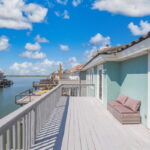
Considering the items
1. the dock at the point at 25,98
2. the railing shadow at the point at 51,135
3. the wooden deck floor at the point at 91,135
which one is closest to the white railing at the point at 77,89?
the dock at the point at 25,98

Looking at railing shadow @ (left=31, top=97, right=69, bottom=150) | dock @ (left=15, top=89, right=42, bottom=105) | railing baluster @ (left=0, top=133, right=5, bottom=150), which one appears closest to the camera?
railing baluster @ (left=0, top=133, right=5, bottom=150)

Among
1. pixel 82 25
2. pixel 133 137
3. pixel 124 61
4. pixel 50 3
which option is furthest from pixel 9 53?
pixel 133 137

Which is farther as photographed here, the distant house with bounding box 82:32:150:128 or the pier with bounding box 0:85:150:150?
the distant house with bounding box 82:32:150:128

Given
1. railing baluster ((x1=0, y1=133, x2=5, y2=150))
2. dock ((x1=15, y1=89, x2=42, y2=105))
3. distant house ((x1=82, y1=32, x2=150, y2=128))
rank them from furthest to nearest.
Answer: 1. dock ((x1=15, y1=89, x2=42, y2=105))
2. distant house ((x1=82, y1=32, x2=150, y2=128))
3. railing baluster ((x1=0, y1=133, x2=5, y2=150))

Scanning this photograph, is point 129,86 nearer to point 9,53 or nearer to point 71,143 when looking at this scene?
point 71,143

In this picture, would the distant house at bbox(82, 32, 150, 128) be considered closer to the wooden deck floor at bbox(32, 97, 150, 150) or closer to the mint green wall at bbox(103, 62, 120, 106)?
the mint green wall at bbox(103, 62, 120, 106)

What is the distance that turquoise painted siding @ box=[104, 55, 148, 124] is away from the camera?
424cm

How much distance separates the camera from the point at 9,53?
113 feet

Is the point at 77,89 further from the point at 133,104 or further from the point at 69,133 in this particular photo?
the point at 69,133

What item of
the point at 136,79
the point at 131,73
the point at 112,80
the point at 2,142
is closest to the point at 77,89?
the point at 112,80

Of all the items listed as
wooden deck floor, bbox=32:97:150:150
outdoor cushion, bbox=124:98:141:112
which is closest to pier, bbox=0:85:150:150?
wooden deck floor, bbox=32:97:150:150

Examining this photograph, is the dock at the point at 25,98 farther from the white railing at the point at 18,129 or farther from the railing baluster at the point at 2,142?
the railing baluster at the point at 2,142

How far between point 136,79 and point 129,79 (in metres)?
0.62

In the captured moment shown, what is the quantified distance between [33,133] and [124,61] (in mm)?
4343
